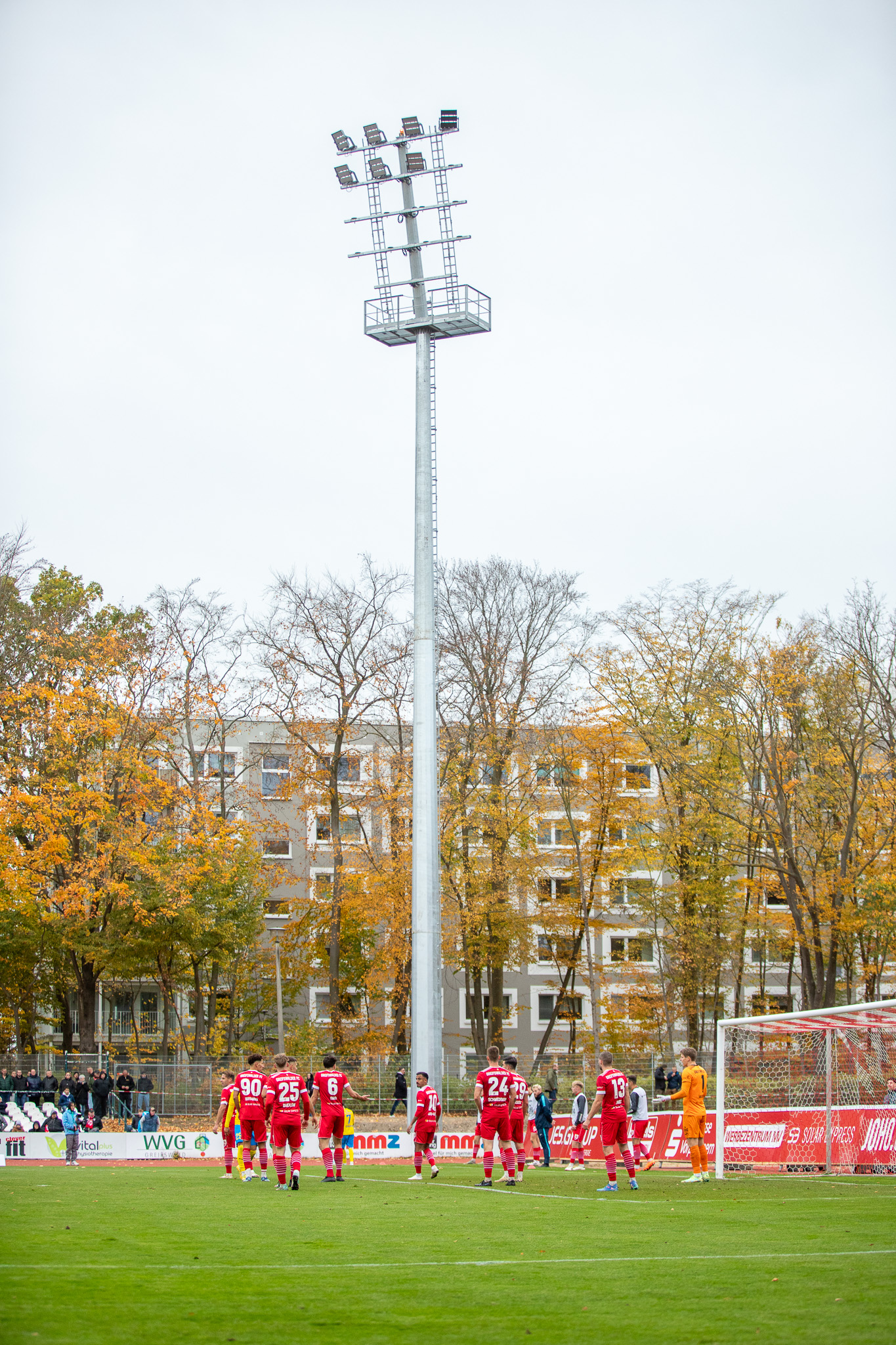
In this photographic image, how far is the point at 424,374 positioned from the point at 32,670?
65.0ft

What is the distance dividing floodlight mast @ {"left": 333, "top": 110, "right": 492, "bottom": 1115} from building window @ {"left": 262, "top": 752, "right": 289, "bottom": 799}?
1843 centimetres

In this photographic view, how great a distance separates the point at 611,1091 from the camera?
16.5 metres

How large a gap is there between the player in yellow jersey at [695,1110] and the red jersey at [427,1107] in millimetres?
3800

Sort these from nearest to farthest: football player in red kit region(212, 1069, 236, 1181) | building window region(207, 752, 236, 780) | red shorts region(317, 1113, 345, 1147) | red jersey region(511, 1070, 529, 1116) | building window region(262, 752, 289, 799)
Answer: red jersey region(511, 1070, 529, 1116), red shorts region(317, 1113, 345, 1147), football player in red kit region(212, 1069, 236, 1181), building window region(262, 752, 289, 799), building window region(207, 752, 236, 780)

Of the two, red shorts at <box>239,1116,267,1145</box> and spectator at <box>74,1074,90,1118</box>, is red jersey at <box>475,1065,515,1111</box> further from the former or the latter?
spectator at <box>74,1074,90,1118</box>

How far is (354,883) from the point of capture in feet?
145

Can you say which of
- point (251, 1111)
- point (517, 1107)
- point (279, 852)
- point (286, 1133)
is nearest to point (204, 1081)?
point (251, 1111)

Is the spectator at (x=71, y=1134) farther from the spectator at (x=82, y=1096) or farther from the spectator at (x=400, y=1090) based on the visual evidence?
the spectator at (x=400, y=1090)

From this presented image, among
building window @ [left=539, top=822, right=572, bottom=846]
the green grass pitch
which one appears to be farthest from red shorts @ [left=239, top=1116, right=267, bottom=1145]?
building window @ [left=539, top=822, right=572, bottom=846]

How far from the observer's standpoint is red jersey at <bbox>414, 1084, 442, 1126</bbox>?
20109mm

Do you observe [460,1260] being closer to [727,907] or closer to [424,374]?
[424,374]

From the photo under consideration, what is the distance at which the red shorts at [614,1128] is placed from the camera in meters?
16.5

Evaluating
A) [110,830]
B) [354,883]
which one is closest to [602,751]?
[354,883]

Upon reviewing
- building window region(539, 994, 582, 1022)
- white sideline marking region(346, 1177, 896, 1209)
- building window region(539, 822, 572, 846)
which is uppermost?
building window region(539, 822, 572, 846)
